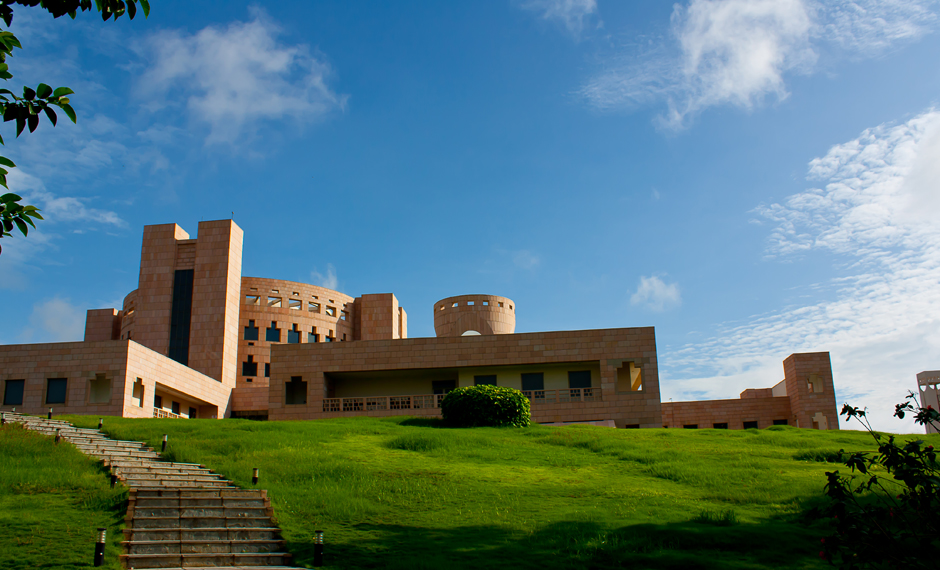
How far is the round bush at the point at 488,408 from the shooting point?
90.7ft

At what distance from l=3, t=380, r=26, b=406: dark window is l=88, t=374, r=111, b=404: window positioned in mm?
3238

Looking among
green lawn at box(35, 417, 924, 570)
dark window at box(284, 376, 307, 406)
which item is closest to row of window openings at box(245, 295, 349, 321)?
dark window at box(284, 376, 307, 406)

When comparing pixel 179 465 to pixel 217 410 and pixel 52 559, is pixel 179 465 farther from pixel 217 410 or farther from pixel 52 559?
pixel 217 410

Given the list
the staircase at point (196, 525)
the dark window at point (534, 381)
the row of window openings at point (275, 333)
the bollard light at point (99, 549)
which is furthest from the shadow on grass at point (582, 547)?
the row of window openings at point (275, 333)

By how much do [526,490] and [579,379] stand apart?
22524 mm

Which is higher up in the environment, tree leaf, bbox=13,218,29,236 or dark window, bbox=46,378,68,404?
dark window, bbox=46,378,68,404

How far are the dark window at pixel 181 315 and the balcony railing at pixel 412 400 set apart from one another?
56.3 ft

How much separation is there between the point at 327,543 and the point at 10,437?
11963mm

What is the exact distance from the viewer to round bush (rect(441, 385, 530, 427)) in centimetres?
2766

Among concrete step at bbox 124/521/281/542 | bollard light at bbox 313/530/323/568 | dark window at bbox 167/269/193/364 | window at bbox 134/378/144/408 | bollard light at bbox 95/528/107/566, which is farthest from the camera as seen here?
dark window at bbox 167/269/193/364

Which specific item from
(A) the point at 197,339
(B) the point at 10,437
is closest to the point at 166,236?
(A) the point at 197,339

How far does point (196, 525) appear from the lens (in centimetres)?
1325

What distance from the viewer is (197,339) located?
49438mm

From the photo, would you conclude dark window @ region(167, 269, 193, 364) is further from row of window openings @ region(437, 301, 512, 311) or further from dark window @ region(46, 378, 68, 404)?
row of window openings @ region(437, 301, 512, 311)
